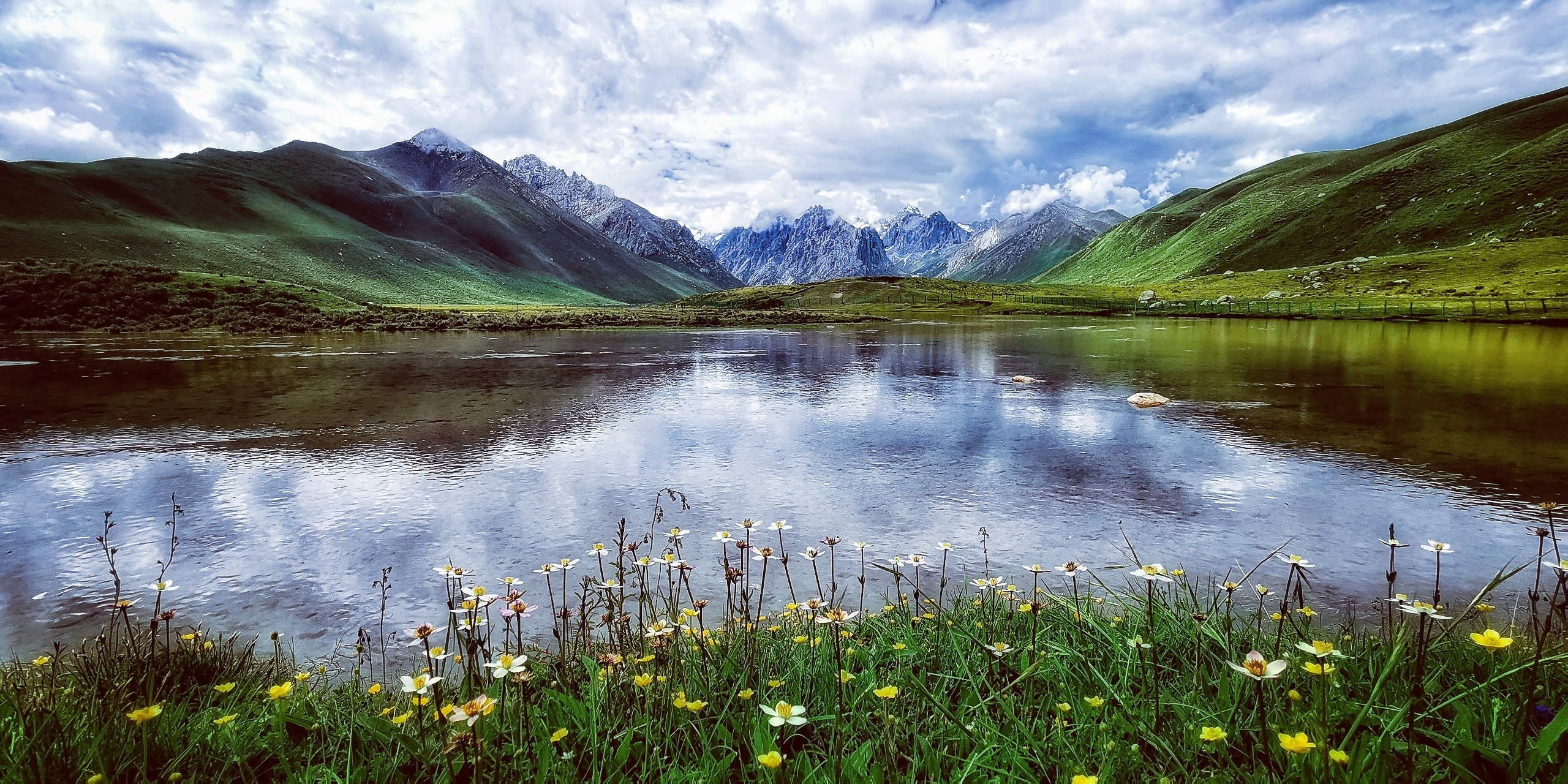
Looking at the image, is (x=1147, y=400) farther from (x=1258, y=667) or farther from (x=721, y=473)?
(x=1258, y=667)

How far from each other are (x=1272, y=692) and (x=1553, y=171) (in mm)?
258872

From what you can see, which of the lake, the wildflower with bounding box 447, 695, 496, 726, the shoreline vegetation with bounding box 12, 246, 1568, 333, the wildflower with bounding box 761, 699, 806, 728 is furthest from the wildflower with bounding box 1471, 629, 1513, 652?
the shoreline vegetation with bounding box 12, 246, 1568, 333

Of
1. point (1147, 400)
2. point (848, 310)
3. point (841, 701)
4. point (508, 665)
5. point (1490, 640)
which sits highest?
point (848, 310)

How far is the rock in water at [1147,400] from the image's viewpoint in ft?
64.2

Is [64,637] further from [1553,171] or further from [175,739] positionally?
[1553,171]

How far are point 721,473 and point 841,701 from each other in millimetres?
9363

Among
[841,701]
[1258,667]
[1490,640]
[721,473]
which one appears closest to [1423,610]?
[1490,640]

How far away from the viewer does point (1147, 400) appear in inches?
783

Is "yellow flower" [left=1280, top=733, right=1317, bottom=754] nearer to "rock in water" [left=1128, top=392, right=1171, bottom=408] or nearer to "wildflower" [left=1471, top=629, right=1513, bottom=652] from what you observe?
"wildflower" [left=1471, top=629, right=1513, bottom=652]

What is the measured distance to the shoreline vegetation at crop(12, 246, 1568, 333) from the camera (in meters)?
67.9

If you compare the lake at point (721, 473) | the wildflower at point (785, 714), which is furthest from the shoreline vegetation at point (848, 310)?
the wildflower at point (785, 714)

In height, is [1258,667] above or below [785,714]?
above

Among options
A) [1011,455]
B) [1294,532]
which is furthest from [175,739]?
[1011,455]

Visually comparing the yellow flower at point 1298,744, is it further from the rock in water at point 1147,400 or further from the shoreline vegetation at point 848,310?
the shoreline vegetation at point 848,310
